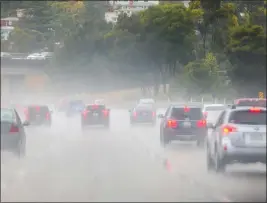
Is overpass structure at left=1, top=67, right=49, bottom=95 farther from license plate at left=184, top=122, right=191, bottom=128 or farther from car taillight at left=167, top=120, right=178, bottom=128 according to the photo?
license plate at left=184, top=122, right=191, bottom=128

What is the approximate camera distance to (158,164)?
23188 millimetres

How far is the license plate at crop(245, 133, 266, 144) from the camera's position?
18516 millimetres

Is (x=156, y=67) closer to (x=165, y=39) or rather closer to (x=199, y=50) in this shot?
(x=165, y=39)

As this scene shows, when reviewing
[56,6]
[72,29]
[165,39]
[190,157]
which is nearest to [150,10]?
[165,39]

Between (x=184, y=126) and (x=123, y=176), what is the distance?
37.3 feet

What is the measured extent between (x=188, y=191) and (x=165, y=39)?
299 ft

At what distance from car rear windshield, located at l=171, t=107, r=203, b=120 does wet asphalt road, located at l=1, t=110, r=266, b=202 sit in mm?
1083

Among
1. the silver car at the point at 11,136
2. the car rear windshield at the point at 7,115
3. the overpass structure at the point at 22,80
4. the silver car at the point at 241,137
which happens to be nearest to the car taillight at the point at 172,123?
the car rear windshield at the point at 7,115

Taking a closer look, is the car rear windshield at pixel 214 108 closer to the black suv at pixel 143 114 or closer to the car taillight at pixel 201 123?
the car taillight at pixel 201 123

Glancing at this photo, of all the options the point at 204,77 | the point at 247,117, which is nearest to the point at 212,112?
the point at 247,117

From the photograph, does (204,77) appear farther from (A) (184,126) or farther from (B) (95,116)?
(A) (184,126)

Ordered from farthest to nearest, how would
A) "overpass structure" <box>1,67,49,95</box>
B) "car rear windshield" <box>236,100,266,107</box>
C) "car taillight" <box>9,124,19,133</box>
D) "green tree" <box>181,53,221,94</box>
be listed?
"overpass structure" <box>1,67,49,95</box>, "green tree" <box>181,53,221,94</box>, "car rear windshield" <box>236,100,266,107</box>, "car taillight" <box>9,124,19,133</box>

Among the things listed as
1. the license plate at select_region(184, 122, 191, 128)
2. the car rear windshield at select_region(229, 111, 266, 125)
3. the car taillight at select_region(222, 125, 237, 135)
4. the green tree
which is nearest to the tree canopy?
the green tree

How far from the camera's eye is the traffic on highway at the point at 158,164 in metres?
16.0
